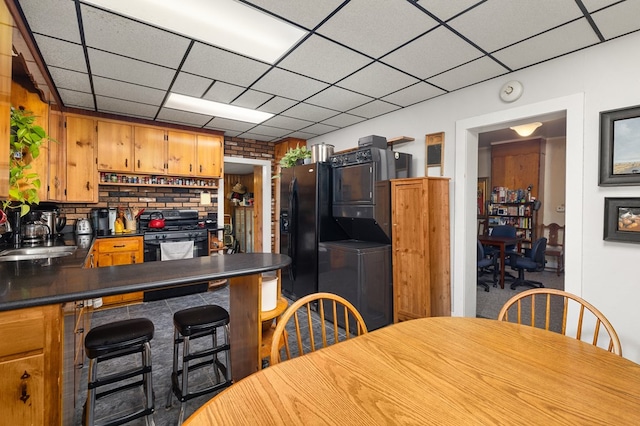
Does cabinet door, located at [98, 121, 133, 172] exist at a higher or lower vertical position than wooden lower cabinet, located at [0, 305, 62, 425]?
higher

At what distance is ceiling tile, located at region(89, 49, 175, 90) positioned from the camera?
2.47m

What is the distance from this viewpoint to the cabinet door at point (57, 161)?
3523mm

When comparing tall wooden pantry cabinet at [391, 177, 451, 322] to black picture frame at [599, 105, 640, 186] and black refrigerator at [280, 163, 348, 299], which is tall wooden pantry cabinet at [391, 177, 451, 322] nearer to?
black refrigerator at [280, 163, 348, 299]

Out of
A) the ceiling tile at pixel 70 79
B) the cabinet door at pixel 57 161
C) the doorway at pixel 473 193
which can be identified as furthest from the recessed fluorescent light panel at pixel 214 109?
the doorway at pixel 473 193

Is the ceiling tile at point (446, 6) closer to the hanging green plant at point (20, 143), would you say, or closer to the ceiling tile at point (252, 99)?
the ceiling tile at point (252, 99)

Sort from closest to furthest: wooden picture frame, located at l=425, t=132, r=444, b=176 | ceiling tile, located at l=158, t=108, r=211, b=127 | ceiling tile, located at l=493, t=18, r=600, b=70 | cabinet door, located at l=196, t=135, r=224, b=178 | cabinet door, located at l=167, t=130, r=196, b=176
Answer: ceiling tile, located at l=493, t=18, r=600, b=70
wooden picture frame, located at l=425, t=132, r=444, b=176
ceiling tile, located at l=158, t=108, r=211, b=127
cabinet door, located at l=167, t=130, r=196, b=176
cabinet door, located at l=196, t=135, r=224, b=178

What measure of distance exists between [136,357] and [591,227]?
386 centimetres

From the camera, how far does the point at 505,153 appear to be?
6.57 metres

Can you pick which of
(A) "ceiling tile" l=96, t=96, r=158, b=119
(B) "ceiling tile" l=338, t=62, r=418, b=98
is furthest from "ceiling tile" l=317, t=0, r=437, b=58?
(A) "ceiling tile" l=96, t=96, r=158, b=119

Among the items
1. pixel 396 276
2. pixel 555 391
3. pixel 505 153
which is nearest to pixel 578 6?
pixel 555 391

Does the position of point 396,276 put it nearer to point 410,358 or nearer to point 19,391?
point 410,358

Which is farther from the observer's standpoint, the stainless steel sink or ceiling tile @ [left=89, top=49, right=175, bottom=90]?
ceiling tile @ [left=89, top=49, right=175, bottom=90]

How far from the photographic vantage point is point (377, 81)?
2.95 meters

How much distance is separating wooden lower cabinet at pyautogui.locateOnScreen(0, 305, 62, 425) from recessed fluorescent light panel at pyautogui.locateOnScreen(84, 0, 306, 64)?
5.96 feet
